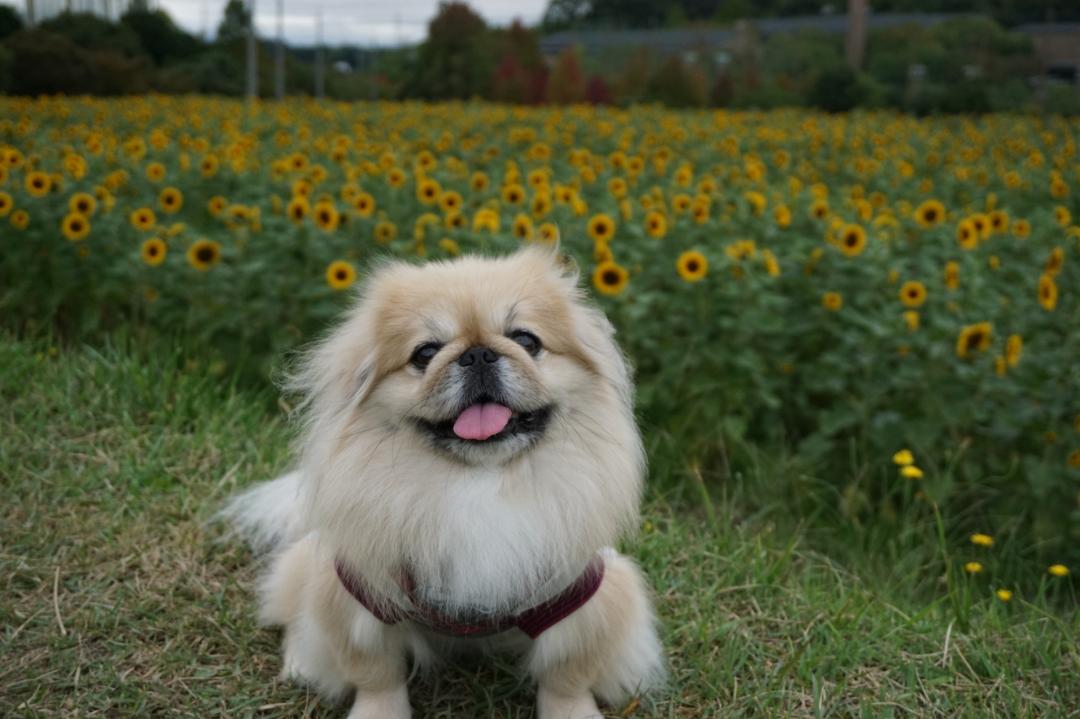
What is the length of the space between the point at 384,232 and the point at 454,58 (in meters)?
18.0

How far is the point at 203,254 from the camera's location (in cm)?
405

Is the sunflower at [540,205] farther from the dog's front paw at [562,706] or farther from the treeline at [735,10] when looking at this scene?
the treeline at [735,10]

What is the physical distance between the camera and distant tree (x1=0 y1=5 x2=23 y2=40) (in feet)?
59.8

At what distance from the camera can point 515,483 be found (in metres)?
2.07

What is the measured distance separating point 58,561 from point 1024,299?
3801mm

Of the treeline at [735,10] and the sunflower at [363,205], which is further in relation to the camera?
the treeline at [735,10]

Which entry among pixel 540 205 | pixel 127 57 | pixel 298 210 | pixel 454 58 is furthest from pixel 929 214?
pixel 127 57

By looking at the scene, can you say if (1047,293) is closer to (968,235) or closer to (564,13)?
(968,235)

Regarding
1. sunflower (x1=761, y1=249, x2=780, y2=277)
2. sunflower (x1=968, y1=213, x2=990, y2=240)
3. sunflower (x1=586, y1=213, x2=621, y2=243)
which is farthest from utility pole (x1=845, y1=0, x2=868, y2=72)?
sunflower (x1=586, y1=213, x2=621, y2=243)

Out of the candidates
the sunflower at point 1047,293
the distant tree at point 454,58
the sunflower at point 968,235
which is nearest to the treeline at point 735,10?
the distant tree at point 454,58

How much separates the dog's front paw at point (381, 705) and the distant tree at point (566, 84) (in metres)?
18.1

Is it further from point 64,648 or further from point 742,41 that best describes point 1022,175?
point 742,41

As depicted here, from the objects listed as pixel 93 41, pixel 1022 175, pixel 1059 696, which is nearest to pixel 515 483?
pixel 1059 696

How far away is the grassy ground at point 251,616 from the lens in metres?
2.41
